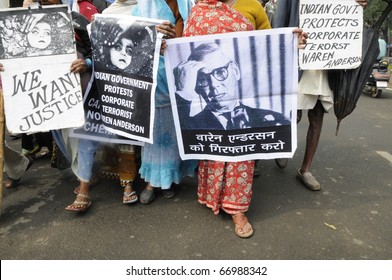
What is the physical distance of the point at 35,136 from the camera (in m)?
3.66

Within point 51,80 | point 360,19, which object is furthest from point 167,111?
point 360,19

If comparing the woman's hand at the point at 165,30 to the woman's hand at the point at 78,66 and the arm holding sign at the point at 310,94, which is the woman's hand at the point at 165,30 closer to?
the woman's hand at the point at 78,66

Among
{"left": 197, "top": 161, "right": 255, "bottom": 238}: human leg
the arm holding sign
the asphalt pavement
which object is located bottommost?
the asphalt pavement

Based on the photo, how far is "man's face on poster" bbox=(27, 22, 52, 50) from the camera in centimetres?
228

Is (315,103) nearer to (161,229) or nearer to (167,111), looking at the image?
(167,111)

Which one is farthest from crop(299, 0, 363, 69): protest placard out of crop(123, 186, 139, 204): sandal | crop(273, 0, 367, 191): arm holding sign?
crop(123, 186, 139, 204): sandal

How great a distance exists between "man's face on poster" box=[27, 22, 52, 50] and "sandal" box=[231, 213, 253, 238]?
5.98 feet

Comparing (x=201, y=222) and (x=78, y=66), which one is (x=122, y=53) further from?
(x=201, y=222)

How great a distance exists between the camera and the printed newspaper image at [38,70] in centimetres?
227

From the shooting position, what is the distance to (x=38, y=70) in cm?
231

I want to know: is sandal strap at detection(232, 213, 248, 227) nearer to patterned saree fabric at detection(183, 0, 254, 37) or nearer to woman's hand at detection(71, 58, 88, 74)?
patterned saree fabric at detection(183, 0, 254, 37)

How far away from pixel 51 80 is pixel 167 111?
Result: 89cm

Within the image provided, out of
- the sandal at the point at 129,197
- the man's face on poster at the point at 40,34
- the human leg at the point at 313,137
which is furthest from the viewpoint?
the human leg at the point at 313,137

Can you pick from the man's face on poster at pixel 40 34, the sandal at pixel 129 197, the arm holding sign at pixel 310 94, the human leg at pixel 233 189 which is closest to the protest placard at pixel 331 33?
the arm holding sign at pixel 310 94
